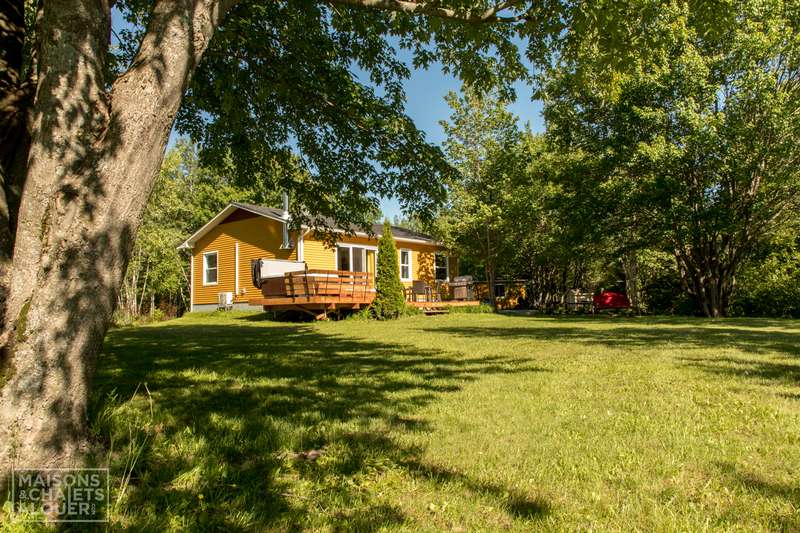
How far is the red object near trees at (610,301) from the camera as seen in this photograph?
24109 mm

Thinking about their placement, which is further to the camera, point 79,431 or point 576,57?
point 576,57

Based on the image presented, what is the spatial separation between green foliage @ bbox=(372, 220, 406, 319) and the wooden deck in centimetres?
151

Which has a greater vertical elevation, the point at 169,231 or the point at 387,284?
the point at 169,231

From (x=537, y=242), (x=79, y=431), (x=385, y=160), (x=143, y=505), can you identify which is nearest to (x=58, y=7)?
(x=79, y=431)

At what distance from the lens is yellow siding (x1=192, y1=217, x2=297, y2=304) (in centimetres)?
2181

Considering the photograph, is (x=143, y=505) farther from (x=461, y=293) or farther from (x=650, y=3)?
(x=461, y=293)

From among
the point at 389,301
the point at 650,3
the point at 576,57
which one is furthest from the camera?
the point at 389,301

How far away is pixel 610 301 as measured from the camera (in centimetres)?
Answer: 2473

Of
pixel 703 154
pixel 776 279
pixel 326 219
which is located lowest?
pixel 776 279

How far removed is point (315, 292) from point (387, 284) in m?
2.64

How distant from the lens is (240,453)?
9.74 feet

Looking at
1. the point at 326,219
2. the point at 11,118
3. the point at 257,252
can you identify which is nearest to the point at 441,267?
the point at 326,219

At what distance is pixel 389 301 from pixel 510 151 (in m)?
11.2

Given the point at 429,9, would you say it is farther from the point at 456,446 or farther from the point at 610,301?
the point at 610,301
